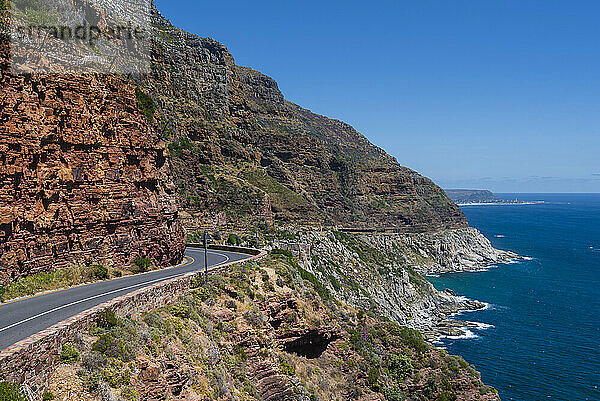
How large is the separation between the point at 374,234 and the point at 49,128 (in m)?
114

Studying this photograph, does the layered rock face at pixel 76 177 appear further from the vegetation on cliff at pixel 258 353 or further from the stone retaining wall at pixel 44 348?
the stone retaining wall at pixel 44 348

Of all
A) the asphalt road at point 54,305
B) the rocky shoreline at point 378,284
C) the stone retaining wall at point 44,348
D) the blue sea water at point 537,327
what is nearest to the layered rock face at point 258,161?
the rocky shoreline at point 378,284

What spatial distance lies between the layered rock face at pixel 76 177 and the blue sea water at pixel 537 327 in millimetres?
44062

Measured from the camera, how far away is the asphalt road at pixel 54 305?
1394cm

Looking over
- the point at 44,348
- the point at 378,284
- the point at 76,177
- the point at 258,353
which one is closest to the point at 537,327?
the point at 378,284

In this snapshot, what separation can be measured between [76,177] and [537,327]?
2943 inches

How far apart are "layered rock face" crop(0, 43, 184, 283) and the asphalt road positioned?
2.25 metres

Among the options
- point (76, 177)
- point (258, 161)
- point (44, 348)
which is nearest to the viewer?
point (44, 348)

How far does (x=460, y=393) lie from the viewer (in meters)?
33.5

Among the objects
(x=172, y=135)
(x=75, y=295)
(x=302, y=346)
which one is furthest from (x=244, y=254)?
(x=172, y=135)

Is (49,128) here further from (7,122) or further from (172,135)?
(172,135)

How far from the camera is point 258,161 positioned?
9788 centimetres

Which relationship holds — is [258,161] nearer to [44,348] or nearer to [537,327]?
[537,327]

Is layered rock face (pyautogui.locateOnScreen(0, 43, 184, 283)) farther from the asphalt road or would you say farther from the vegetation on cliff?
the vegetation on cliff
